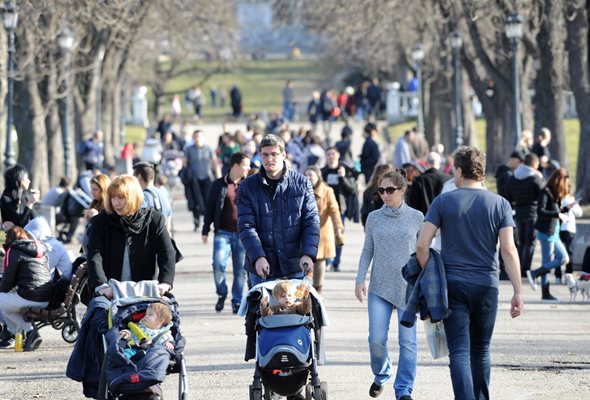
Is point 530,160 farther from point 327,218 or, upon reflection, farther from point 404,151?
point 404,151

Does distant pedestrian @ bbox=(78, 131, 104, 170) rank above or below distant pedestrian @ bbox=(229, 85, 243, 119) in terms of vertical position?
above

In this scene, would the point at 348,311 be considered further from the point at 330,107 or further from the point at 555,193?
the point at 330,107

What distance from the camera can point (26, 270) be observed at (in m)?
15.0

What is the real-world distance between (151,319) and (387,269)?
1.95 metres

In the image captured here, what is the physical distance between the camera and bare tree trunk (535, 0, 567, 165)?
33125 millimetres

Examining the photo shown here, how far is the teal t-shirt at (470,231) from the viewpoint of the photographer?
1003cm

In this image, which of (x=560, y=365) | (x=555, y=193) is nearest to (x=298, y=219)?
(x=560, y=365)

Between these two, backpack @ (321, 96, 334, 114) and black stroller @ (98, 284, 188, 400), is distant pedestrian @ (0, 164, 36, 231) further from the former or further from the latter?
backpack @ (321, 96, 334, 114)

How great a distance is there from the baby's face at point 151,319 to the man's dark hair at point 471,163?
2115mm

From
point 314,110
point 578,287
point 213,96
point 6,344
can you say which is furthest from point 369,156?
point 213,96

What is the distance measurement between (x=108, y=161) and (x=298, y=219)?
3319cm

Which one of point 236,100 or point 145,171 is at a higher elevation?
point 145,171

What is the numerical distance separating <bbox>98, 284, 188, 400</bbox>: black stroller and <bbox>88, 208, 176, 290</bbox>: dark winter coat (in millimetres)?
543

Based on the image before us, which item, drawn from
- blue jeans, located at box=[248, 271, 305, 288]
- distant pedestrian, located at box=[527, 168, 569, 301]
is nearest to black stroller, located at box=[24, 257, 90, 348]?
blue jeans, located at box=[248, 271, 305, 288]
